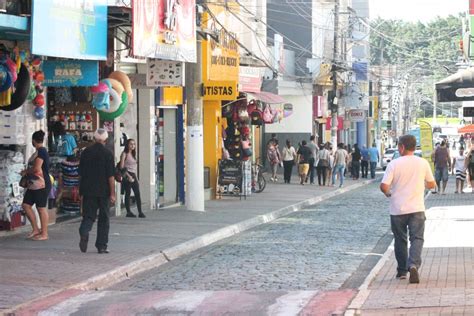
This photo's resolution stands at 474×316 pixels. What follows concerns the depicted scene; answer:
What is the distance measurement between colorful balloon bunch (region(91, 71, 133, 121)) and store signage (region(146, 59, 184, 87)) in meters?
1.94

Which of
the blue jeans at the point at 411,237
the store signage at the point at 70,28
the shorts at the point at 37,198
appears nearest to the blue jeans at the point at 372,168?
the store signage at the point at 70,28

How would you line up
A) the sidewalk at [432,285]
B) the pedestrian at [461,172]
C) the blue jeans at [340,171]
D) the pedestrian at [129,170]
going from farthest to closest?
the blue jeans at [340,171] < the pedestrian at [461,172] < the pedestrian at [129,170] < the sidewalk at [432,285]

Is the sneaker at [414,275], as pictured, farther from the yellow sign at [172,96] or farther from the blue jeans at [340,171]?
the blue jeans at [340,171]

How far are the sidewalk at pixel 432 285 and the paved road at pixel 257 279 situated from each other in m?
0.34

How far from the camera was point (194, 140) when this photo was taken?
24.3m

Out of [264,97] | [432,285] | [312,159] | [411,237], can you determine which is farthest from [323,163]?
[432,285]

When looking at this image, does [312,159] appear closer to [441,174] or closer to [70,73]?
[441,174]

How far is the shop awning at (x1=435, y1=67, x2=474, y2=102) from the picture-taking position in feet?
58.6

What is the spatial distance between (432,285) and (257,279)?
2.54 metres

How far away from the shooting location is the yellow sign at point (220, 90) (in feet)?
92.4

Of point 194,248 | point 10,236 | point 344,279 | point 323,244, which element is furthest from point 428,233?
point 10,236

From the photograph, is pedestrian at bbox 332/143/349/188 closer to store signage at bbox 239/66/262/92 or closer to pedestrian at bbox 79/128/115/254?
store signage at bbox 239/66/262/92

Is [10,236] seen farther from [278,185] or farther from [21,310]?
[278,185]

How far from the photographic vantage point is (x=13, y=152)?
18625mm
